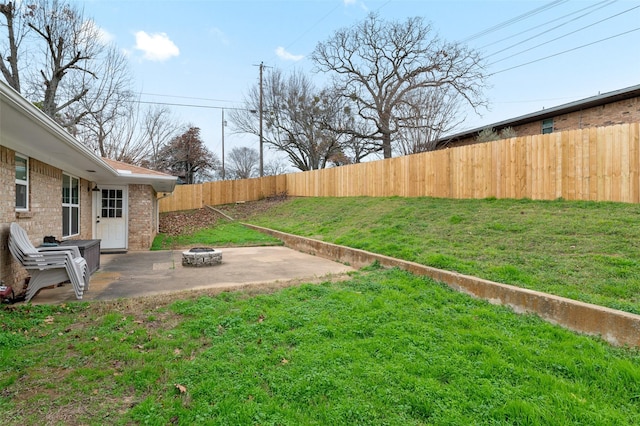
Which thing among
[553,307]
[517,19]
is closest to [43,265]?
[553,307]

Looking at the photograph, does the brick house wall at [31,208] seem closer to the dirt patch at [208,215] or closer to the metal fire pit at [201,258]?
the metal fire pit at [201,258]

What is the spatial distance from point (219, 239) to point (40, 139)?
7.20m

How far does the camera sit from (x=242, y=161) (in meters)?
44.1

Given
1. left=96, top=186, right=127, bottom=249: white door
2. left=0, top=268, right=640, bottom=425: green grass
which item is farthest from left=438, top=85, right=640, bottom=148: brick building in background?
left=96, top=186, right=127, bottom=249: white door

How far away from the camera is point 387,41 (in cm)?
1930

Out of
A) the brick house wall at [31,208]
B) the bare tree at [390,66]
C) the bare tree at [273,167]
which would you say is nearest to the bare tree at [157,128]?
the bare tree at [390,66]

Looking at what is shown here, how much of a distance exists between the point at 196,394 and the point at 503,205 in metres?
7.44

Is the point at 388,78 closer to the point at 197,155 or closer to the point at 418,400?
the point at 418,400

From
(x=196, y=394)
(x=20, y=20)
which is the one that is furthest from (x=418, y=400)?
(x=20, y=20)

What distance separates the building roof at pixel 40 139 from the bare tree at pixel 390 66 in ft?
45.4

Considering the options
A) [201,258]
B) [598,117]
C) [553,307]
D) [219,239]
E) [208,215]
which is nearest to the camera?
[553,307]

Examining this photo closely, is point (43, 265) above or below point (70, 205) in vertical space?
below

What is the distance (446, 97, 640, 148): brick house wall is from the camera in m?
11.5

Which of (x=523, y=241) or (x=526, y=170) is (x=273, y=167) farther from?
(x=523, y=241)
